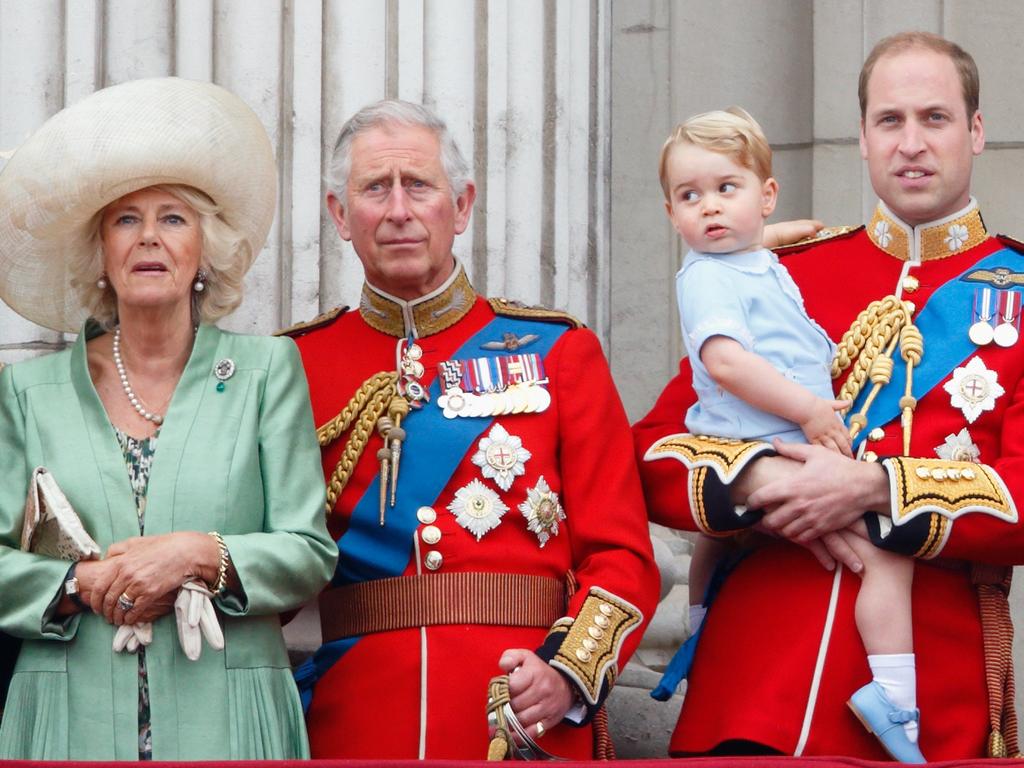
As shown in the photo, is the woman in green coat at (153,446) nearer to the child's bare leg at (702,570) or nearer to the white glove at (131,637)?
the white glove at (131,637)

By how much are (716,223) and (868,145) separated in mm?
349

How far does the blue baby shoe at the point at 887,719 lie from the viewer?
357 cm

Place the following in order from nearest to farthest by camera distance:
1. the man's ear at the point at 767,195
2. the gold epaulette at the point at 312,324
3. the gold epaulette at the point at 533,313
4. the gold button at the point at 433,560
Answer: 1. the gold button at the point at 433,560
2. the man's ear at the point at 767,195
3. the gold epaulette at the point at 533,313
4. the gold epaulette at the point at 312,324

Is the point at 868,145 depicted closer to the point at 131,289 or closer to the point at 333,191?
the point at 333,191

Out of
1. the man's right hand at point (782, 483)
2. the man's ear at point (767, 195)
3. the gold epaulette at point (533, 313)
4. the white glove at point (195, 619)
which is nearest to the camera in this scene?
the white glove at point (195, 619)

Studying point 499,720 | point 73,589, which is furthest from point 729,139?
point 73,589

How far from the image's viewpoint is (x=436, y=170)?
13.1ft

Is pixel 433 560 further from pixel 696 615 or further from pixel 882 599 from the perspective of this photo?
pixel 882 599

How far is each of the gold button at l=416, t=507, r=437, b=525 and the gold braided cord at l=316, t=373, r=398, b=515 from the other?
0.54ft

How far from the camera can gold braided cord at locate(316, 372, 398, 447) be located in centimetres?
394

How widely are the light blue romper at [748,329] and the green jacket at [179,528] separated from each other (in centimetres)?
69

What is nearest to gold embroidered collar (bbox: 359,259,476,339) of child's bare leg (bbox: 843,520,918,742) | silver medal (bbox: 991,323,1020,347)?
child's bare leg (bbox: 843,520,918,742)

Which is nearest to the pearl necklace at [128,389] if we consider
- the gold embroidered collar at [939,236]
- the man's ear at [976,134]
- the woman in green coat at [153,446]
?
the woman in green coat at [153,446]

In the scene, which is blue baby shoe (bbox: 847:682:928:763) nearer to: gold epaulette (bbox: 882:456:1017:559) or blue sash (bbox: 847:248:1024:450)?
gold epaulette (bbox: 882:456:1017:559)
